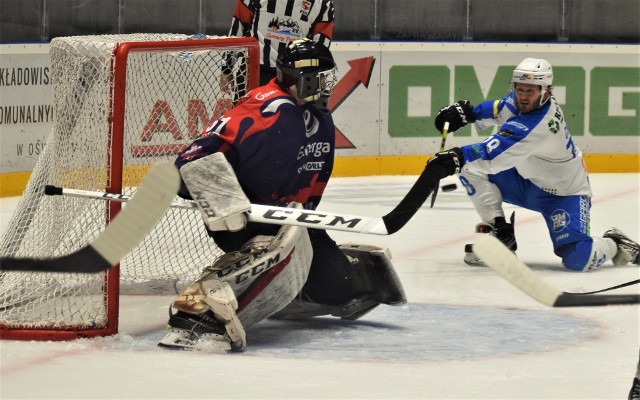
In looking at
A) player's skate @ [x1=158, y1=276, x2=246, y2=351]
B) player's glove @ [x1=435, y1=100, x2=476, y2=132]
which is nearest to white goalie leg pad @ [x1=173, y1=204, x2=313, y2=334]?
player's skate @ [x1=158, y1=276, x2=246, y2=351]

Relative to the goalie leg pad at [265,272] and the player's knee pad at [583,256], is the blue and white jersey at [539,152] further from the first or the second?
the goalie leg pad at [265,272]

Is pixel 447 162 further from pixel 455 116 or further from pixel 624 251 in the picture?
pixel 624 251

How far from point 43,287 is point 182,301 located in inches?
24.6

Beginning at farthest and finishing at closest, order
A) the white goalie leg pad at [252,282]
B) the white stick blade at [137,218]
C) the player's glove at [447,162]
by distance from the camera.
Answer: the player's glove at [447,162]
the white goalie leg pad at [252,282]
the white stick blade at [137,218]

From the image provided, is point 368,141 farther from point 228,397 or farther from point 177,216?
point 228,397

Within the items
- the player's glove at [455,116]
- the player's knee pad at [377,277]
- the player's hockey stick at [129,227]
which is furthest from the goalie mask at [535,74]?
the player's hockey stick at [129,227]

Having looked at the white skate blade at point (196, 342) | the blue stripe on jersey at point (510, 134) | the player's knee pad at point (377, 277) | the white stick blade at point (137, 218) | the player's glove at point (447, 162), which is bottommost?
the white skate blade at point (196, 342)

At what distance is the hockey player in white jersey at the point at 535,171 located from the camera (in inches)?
202

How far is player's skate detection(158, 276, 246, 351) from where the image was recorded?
145 inches

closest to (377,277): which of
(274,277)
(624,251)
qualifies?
(274,277)

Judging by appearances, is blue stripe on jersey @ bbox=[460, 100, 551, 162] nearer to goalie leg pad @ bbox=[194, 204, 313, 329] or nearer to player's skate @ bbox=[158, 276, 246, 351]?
goalie leg pad @ bbox=[194, 204, 313, 329]

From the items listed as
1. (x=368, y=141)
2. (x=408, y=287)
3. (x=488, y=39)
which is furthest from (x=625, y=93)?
(x=408, y=287)

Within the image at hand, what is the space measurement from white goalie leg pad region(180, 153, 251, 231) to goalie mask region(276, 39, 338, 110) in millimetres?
361

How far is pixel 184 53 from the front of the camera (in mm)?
4465
